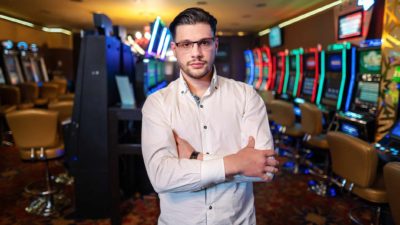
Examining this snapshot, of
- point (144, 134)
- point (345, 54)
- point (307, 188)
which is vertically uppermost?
point (345, 54)

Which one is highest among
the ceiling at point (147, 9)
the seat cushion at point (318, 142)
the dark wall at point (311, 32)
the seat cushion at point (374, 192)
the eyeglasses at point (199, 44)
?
the ceiling at point (147, 9)

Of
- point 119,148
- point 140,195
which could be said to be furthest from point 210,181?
point 140,195

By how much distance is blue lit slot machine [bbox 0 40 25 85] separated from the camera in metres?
7.08

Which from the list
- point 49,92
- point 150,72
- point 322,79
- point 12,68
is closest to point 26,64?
point 12,68

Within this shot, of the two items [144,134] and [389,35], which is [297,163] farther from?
[144,134]

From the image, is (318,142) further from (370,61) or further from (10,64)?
(10,64)

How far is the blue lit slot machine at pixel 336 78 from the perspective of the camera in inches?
143

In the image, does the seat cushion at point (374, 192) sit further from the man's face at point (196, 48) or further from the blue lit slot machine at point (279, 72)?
the blue lit slot machine at point (279, 72)

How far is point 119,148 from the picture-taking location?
2.29 meters

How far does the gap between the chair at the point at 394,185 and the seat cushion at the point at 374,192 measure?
315mm

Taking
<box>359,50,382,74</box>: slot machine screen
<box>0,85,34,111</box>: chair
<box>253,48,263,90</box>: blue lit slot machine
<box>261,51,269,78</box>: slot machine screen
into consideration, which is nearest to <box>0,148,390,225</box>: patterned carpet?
<box>359,50,382,74</box>: slot machine screen

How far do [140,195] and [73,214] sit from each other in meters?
0.68

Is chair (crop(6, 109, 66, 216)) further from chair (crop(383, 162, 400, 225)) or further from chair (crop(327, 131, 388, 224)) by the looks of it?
chair (crop(383, 162, 400, 225))

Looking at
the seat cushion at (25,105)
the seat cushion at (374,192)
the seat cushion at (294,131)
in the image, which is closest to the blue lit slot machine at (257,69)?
the seat cushion at (294,131)
